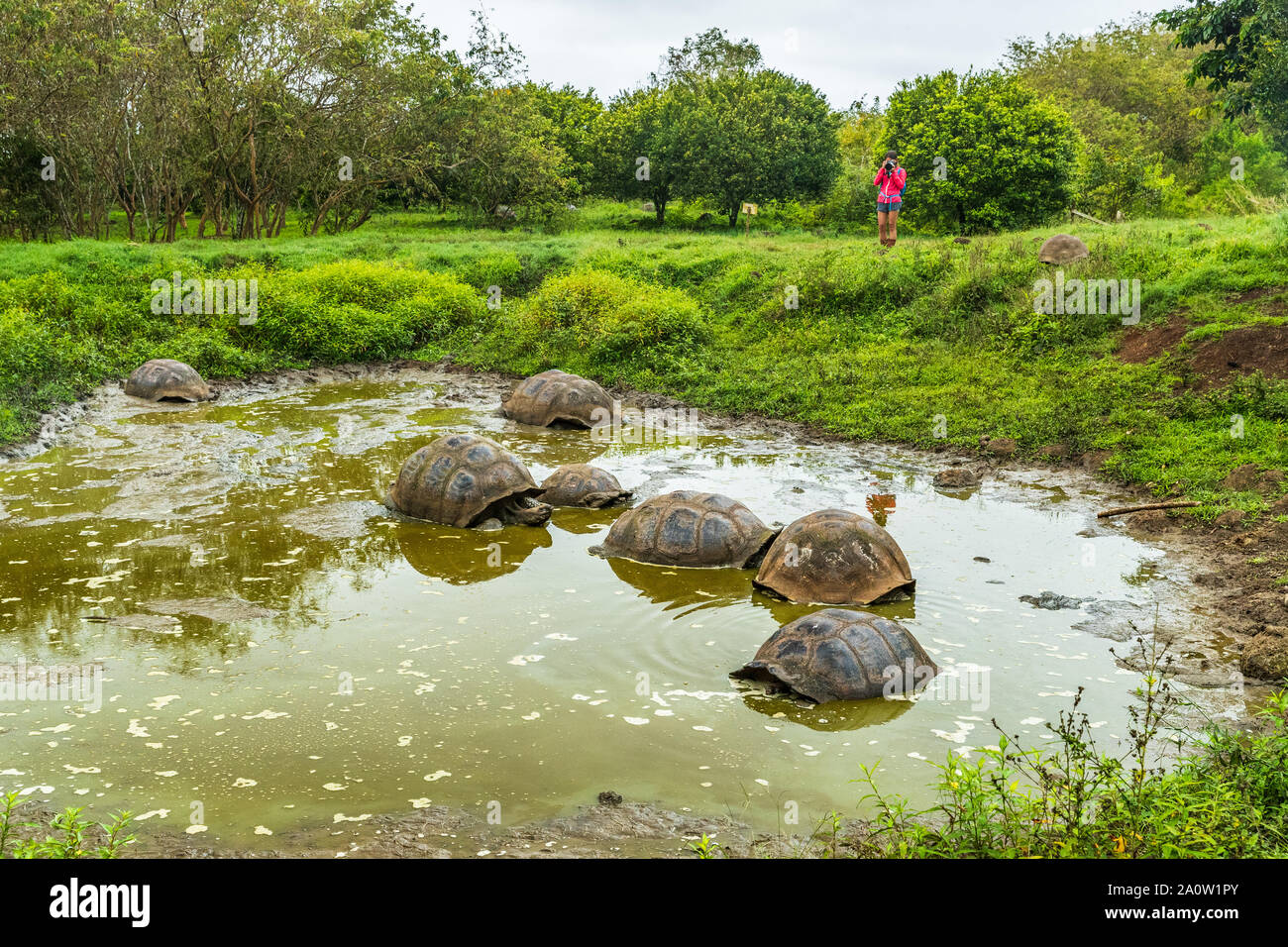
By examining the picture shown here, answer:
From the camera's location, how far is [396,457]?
42.3 feet

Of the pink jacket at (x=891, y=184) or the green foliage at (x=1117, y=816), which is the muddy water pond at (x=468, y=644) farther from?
the pink jacket at (x=891, y=184)

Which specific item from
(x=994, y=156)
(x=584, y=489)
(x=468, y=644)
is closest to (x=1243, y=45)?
(x=994, y=156)

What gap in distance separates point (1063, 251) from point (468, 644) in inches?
526

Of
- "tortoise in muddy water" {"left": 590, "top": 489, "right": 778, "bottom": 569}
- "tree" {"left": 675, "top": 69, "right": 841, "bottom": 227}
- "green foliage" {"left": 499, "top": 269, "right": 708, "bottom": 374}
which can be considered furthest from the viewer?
"tree" {"left": 675, "top": 69, "right": 841, "bottom": 227}

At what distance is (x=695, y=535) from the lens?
8.78 metres

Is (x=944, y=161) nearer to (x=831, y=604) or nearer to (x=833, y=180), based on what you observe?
(x=833, y=180)

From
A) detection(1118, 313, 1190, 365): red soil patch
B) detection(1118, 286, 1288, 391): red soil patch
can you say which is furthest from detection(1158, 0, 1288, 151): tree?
detection(1118, 313, 1190, 365): red soil patch

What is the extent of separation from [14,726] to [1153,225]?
778 inches

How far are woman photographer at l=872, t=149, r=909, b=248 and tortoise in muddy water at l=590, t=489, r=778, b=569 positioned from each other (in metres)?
11.3

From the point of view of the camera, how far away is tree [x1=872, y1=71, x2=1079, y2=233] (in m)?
23.5

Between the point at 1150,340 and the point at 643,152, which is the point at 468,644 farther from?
the point at 643,152

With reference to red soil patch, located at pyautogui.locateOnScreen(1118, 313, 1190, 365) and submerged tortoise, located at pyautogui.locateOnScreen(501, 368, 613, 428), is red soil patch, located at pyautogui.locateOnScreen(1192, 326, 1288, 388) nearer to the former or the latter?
red soil patch, located at pyautogui.locateOnScreen(1118, 313, 1190, 365)

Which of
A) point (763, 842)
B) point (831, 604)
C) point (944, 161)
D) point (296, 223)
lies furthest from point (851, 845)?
point (296, 223)

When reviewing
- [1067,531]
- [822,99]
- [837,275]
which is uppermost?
[822,99]
